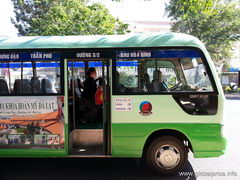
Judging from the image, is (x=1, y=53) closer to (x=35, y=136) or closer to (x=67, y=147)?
(x=35, y=136)

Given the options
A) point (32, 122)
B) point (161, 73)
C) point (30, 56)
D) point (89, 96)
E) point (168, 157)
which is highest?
point (30, 56)

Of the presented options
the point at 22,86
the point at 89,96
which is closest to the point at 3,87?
the point at 22,86

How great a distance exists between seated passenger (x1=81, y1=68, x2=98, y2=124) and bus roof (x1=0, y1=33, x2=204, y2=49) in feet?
3.92

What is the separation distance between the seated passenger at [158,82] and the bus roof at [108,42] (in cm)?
56

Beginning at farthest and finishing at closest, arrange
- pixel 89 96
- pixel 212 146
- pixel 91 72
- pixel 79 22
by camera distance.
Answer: pixel 79 22
pixel 89 96
pixel 91 72
pixel 212 146

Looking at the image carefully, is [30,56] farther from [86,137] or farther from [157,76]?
[157,76]

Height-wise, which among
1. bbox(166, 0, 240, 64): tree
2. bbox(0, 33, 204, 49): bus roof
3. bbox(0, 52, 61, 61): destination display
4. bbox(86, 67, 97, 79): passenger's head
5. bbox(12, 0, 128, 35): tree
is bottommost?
bbox(86, 67, 97, 79): passenger's head

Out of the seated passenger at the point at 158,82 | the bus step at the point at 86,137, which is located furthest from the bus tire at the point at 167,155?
the bus step at the point at 86,137

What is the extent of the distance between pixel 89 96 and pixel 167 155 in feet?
7.82

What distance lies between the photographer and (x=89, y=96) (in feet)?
18.0

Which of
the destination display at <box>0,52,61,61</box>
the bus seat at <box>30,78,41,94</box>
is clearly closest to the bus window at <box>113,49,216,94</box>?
the destination display at <box>0,52,61,61</box>

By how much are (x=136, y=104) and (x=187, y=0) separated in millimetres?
4239

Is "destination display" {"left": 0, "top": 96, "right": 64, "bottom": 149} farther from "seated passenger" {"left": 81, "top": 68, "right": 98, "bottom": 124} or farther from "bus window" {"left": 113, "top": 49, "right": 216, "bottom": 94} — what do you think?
"bus window" {"left": 113, "top": 49, "right": 216, "bottom": 94}

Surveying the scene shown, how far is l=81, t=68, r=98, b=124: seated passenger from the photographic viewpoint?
532 cm
